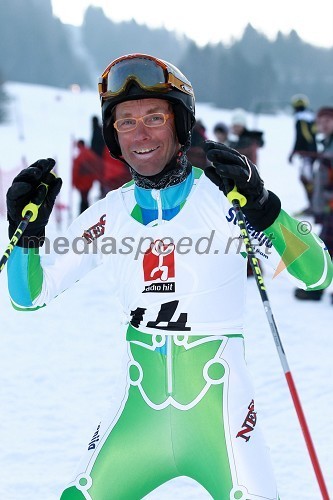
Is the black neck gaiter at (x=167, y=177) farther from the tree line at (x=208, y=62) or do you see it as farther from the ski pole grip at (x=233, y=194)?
the tree line at (x=208, y=62)

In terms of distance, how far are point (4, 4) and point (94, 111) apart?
59.5m

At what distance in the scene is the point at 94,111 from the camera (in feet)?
141

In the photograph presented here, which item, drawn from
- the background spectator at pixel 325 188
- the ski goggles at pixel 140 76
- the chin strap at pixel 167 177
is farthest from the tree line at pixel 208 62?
the chin strap at pixel 167 177

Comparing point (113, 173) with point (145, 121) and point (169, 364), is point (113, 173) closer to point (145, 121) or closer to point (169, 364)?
point (145, 121)

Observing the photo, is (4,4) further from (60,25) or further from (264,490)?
(264,490)

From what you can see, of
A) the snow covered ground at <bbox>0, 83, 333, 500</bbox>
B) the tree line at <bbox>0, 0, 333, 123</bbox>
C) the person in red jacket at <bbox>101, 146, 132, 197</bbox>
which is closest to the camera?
the snow covered ground at <bbox>0, 83, 333, 500</bbox>

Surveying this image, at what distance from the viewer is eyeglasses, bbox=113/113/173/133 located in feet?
6.83

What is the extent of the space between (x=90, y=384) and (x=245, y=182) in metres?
2.96

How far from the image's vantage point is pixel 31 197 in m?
2.06

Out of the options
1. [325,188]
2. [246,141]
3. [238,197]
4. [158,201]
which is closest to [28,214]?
[158,201]

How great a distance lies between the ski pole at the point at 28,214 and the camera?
1.98 metres

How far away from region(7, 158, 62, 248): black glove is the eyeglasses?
266mm

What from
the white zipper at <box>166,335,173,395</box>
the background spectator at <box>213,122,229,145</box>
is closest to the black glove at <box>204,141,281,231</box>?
the white zipper at <box>166,335,173,395</box>

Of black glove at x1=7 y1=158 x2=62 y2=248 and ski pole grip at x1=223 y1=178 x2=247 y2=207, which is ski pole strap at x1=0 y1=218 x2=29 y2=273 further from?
ski pole grip at x1=223 y1=178 x2=247 y2=207
